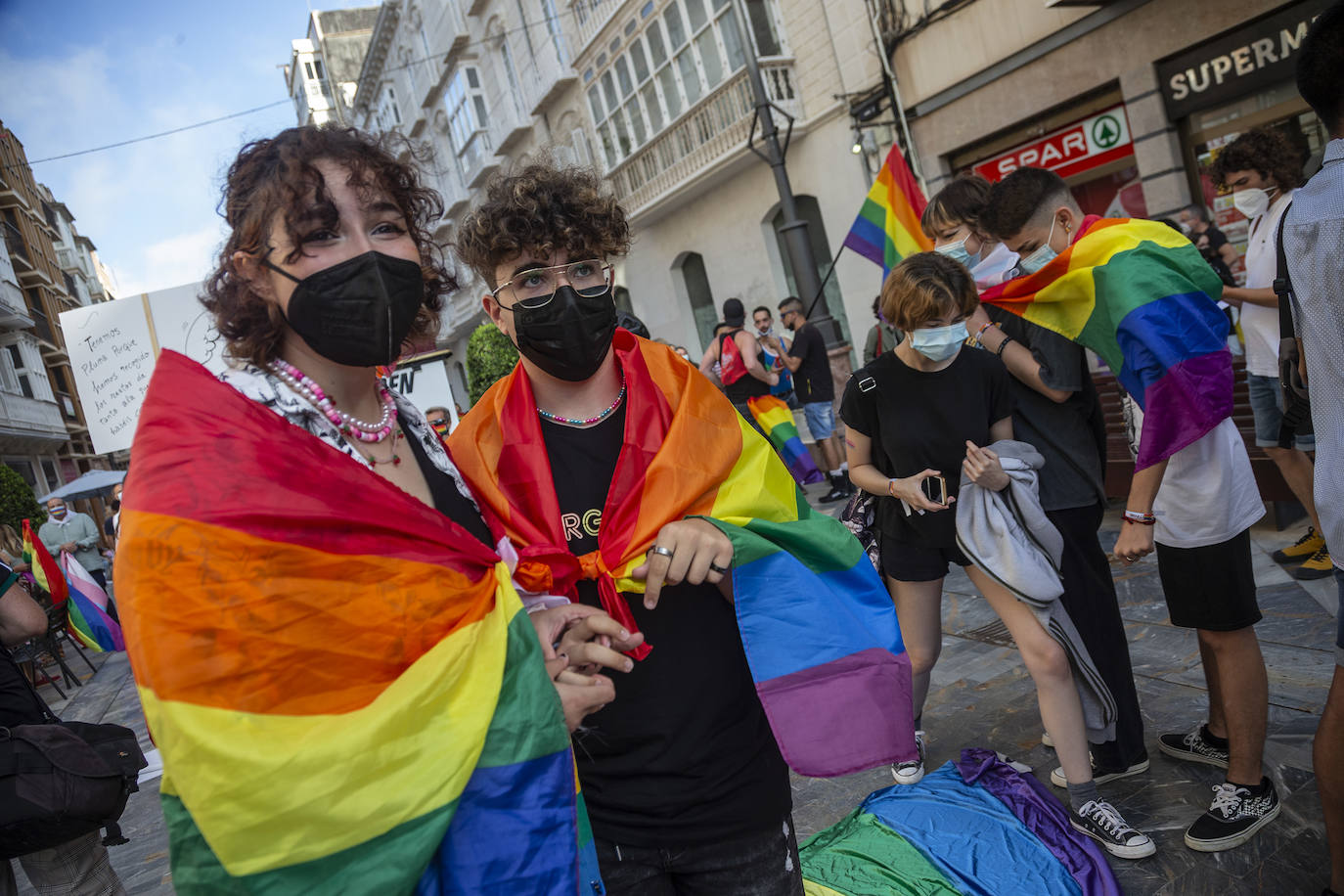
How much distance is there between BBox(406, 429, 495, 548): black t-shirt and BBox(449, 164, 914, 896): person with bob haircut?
74mm

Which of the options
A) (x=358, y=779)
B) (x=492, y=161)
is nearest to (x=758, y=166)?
(x=492, y=161)

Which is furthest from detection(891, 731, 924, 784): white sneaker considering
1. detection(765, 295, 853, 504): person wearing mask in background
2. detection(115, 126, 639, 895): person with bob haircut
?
detection(765, 295, 853, 504): person wearing mask in background

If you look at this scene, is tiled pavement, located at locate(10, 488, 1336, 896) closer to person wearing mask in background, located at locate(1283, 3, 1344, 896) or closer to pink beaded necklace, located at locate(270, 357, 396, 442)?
person wearing mask in background, located at locate(1283, 3, 1344, 896)

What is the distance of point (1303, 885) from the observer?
8.13 ft

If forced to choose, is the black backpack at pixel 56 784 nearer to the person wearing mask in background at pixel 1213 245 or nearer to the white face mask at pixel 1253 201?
the white face mask at pixel 1253 201

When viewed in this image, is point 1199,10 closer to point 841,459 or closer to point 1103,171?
point 1103,171

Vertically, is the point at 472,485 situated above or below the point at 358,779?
above

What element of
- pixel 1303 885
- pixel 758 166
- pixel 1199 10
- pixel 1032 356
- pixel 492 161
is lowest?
pixel 1303 885

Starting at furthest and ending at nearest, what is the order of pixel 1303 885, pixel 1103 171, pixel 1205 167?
pixel 1103 171 < pixel 1205 167 < pixel 1303 885

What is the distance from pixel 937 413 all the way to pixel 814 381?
22.0ft

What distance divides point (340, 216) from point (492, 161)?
26.8m

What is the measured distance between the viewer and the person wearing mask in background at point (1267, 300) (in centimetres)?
460

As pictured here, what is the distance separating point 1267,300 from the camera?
4.51m

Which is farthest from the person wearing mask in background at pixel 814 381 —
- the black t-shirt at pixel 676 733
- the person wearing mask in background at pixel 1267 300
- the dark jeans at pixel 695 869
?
the dark jeans at pixel 695 869
